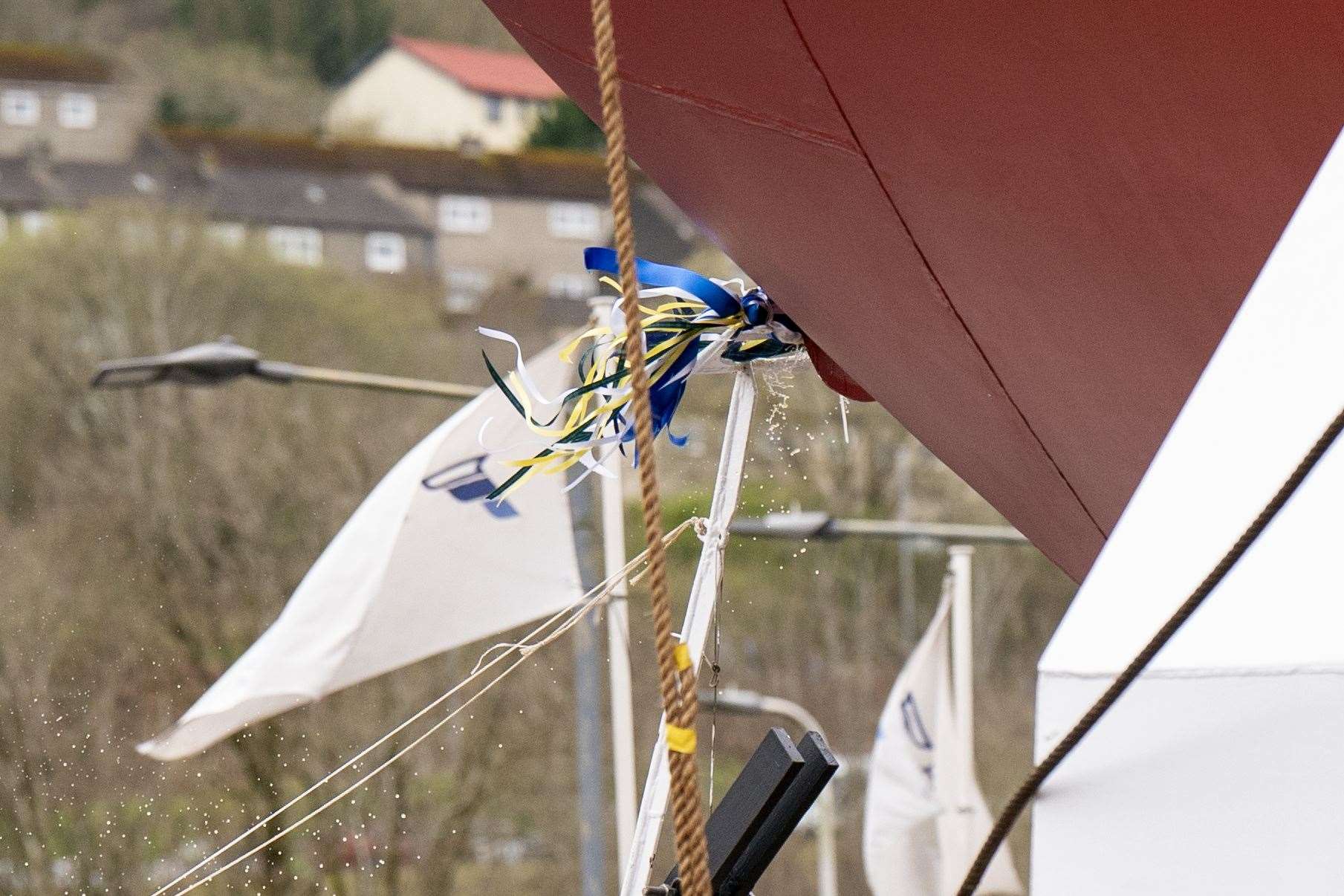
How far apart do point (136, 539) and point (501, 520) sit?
1832cm

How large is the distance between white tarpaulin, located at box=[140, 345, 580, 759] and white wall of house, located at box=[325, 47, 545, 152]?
3830cm

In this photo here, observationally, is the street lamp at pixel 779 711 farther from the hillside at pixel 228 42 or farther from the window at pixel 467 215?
the window at pixel 467 215

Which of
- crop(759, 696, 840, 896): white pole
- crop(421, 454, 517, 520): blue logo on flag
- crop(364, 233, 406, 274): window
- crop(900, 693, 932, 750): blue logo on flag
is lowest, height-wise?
crop(759, 696, 840, 896): white pole

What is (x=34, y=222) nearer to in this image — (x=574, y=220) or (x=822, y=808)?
(x=574, y=220)

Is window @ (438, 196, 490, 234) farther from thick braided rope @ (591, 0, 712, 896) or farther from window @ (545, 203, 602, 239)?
thick braided rope @ (591, 0, 712, 896)

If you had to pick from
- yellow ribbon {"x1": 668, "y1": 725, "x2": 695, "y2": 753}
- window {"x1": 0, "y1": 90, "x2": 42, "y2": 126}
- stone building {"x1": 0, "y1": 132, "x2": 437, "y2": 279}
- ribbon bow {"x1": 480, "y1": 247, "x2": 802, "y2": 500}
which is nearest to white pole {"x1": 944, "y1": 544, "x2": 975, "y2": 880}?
ribbon bow {"x1": 480, "y1": 247, "x2": 802, "y2": 500}

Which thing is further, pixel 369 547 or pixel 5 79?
pixel 5 79

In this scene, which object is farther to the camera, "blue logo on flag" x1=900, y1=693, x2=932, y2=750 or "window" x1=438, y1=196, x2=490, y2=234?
"window" x1=438, y1=196, x2=490, y2=234

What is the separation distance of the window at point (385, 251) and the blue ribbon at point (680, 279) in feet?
119

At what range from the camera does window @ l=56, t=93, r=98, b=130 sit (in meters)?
37.0

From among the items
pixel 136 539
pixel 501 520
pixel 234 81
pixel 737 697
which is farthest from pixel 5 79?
pixel 501 520

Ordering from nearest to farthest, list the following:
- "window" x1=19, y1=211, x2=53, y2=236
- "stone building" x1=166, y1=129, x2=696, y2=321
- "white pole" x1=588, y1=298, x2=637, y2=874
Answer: "white pole" x1=588, y1=298, x2=637, y2=874 < "window" x1=19, y1=211, x2=53, y2=236 < "stone building" x1=166, y1=129, x2=696, y2=321

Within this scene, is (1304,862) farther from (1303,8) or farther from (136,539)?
(136,539)

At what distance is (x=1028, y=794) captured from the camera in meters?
1.15
